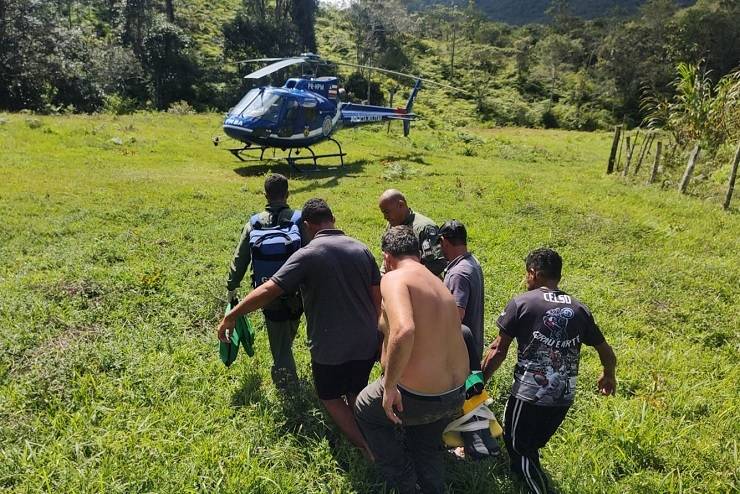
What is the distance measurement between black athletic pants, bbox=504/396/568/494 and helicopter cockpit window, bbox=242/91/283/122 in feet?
38.1

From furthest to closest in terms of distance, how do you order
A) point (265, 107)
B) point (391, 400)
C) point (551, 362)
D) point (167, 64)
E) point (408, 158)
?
point (167, 64)
point (408, 158)
point (265, 107)
point (551, 362)
point (391, 400)

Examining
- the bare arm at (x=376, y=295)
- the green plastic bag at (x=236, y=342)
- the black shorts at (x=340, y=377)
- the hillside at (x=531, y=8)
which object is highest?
the hillside at (x=531, y=8)

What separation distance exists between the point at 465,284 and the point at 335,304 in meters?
0.91

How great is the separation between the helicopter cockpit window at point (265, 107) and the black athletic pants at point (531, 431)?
1161 cm

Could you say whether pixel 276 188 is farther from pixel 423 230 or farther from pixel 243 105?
pixel 243 105

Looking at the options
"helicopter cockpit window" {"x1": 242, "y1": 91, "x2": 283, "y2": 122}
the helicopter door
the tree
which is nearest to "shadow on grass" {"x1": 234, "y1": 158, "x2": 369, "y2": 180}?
the helicopter door

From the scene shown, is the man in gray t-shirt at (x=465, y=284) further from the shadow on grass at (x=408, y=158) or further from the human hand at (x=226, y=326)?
the shadow on grass at (x=408, y=158)

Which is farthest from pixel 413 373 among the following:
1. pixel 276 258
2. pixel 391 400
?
pixel 276 258

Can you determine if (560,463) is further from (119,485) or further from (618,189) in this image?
(618,189)

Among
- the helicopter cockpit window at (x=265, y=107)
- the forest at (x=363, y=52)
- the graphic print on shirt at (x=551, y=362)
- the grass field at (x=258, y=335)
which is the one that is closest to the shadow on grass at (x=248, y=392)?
the grass field at (x=258, y=335)

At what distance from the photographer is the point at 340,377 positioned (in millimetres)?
3240

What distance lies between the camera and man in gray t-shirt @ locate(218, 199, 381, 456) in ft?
10.1

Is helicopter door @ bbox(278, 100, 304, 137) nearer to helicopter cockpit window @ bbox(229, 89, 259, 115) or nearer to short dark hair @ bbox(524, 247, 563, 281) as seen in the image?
helicopter cockpit window @ bbox(229, 89, 259, 115)

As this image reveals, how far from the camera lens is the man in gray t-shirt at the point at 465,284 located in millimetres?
3305
